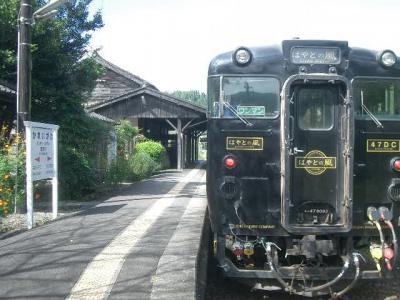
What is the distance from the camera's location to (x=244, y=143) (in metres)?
6.52

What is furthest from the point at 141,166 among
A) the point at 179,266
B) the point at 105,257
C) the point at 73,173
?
A: the point at 179,266

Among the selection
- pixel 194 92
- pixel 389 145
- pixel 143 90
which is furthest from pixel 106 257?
pixel 194 92

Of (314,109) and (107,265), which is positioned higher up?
(314,109)

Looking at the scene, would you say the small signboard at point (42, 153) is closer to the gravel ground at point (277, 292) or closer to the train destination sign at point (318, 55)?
the gravel ground at point (277, 292)

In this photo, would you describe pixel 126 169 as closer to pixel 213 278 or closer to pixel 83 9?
pixel 83 9

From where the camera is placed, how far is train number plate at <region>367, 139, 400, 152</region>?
257 inches

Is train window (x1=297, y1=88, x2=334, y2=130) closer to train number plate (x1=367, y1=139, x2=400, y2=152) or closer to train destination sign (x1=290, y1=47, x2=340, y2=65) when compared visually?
train destination sign (x1=290, y1=47, x2=340, y2=65)

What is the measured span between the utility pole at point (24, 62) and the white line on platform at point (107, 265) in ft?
10.4

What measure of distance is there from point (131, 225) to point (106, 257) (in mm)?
2286

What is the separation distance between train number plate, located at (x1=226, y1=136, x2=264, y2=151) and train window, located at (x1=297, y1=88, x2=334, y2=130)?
1.78 ft

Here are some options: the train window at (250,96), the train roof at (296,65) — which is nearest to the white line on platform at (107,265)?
the train window at (250,96)

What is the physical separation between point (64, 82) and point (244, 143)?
8.86m

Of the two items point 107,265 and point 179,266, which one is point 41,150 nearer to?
point 107,265

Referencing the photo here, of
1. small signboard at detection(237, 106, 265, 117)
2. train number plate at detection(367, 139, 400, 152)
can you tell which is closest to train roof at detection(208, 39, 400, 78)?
small signboard at detection(237, 106, 265, 117)
